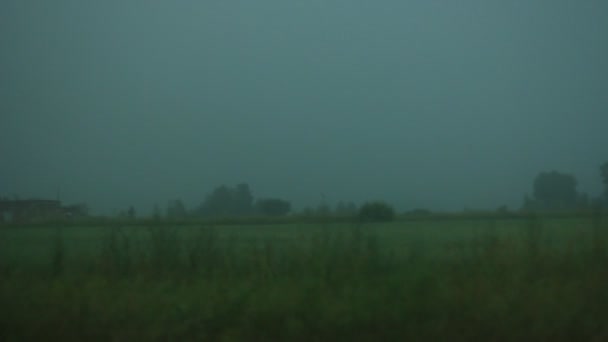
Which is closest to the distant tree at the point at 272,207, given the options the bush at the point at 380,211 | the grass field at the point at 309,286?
the bush at the point at 380,211

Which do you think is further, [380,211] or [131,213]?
[380,211]

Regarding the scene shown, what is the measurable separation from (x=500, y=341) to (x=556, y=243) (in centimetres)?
506

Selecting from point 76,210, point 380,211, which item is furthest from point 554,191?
point 76,210

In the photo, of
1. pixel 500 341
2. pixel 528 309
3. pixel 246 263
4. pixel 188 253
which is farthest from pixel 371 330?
pixel 188 253

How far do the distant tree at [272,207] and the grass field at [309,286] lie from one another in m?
12.4

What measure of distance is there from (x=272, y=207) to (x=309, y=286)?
18068 millimetres

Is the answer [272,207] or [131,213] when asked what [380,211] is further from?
[131,213]

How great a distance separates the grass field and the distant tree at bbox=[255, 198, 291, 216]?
1236cm

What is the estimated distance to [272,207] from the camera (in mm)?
28656

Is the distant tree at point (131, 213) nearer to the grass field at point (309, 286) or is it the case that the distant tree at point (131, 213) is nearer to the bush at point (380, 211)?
the grass field at point (309, 286)

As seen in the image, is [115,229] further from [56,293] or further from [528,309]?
[528,309]

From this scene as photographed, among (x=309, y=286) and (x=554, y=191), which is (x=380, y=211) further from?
(x=309, y=286)

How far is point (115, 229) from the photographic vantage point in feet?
45.8

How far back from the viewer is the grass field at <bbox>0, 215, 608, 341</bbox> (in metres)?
9.07
